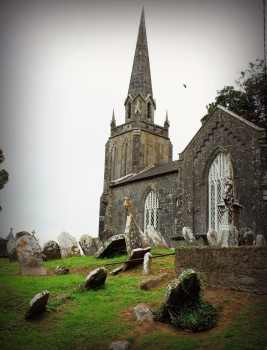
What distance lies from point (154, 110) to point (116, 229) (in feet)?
57.3

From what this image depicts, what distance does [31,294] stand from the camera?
8.78 metres

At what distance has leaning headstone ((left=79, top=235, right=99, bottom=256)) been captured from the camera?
56.6ft

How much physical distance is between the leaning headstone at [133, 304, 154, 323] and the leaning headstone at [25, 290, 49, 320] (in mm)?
1948

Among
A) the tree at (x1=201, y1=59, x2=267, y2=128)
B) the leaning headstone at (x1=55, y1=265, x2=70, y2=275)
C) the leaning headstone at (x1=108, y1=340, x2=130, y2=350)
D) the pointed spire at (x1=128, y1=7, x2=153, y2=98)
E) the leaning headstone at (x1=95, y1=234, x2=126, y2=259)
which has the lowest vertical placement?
the leaning headstone at (x1=108, y1=340, x2=130, y2=350)

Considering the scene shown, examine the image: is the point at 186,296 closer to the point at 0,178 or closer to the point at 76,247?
the point at 76,247

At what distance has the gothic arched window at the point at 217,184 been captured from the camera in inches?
890

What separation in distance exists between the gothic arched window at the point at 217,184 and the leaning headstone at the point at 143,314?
52.8 feet

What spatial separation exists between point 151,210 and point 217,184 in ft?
28.5

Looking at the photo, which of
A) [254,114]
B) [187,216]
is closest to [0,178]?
[187,216]

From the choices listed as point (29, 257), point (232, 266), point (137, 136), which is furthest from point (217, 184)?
point (137, 136)

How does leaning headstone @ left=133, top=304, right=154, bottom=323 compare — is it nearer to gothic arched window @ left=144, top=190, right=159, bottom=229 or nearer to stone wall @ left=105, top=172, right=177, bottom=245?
stone wall @ left=105, top=172, right=177, bottom=245

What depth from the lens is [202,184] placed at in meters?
23.8

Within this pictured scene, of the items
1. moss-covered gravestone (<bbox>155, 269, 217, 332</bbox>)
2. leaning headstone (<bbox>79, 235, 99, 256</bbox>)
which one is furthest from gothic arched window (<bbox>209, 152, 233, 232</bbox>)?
Answer: moss-covered gravestone (<bbox>155, 269, 217, 332</bbox>)

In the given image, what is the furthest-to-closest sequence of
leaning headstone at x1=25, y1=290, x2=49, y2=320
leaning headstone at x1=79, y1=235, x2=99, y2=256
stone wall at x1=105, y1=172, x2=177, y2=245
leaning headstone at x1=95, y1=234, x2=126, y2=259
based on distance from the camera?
stone wall at x1=105, y1=172, x2=177, y2=245 < leaning headstone at x1=79, y1=235, x2=99, y2=256 < leaning headstone at x1=95, y1=234, x2=126, y2=259 < leaning headstone at x1=25, y1=290, x2=49, y2=320
